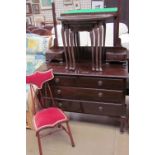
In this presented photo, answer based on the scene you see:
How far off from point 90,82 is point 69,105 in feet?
1.29

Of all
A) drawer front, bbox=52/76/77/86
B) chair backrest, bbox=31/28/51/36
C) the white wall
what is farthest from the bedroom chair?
the white wall

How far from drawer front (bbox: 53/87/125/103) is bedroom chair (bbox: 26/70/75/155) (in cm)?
13

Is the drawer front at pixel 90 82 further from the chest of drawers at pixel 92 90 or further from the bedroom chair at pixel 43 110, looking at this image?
the bedroom chair at pixel 43 110

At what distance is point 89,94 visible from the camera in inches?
85.2

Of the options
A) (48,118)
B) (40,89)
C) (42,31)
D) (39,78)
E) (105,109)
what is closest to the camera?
(48,118)

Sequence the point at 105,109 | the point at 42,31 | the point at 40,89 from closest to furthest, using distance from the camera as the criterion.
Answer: the point at 105,109 < the point at 40,89 < the point at 42,31

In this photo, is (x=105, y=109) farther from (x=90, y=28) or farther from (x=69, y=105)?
(x=90, y=28)

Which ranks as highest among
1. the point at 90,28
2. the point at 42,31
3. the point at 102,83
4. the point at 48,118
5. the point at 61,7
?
the point at 61,7

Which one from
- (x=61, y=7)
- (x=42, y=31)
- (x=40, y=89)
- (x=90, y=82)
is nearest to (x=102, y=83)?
(x=90, y=82)

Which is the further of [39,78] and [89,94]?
[89,94]

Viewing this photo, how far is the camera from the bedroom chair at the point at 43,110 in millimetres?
1843

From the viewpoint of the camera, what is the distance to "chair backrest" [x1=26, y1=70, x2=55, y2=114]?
2.04 meters

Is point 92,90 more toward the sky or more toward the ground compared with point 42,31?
more toward the ground
